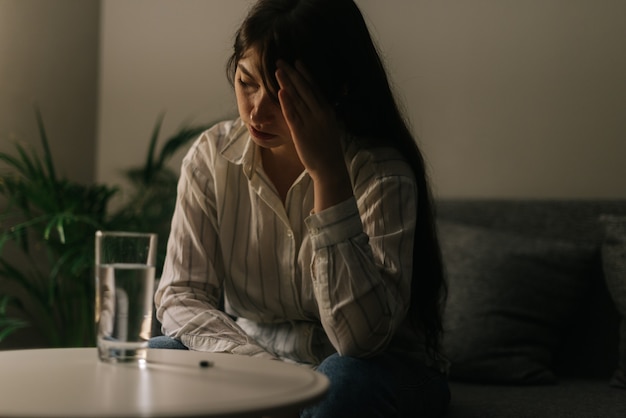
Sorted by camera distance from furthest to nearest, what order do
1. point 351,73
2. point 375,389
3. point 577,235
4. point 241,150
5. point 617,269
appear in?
1. point 577,235
2. point 617,269
3. point 241,150
4. point 351,73
5. point 375,389

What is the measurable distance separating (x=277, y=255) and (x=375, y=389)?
40 centimetres

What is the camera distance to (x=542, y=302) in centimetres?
210

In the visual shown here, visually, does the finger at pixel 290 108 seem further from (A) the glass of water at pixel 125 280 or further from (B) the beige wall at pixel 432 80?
(B) the beige wall at pixel 432 80

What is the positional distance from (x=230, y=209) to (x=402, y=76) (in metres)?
1.07

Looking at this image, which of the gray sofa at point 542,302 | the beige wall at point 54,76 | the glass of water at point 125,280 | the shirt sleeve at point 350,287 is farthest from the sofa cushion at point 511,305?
the beige wall at point 54,76

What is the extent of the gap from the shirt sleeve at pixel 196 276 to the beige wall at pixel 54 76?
116cm

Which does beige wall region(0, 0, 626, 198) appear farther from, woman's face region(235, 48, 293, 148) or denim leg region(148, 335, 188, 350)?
denim leg region(148, 335, 188, 350)

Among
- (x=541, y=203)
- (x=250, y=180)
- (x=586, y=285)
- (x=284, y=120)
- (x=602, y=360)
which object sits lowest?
(x=602, y=360)

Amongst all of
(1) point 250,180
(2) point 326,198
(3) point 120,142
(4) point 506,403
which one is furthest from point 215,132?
(3) point 120,142

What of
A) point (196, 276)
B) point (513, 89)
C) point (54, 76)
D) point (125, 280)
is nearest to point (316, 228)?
point (196, 276)

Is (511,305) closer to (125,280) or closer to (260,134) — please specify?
(260,134)

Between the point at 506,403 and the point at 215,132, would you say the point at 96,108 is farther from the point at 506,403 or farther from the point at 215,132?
the point at 506,403

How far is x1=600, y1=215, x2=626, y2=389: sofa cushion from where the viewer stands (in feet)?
6.50

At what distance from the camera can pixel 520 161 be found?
8.11 ft
